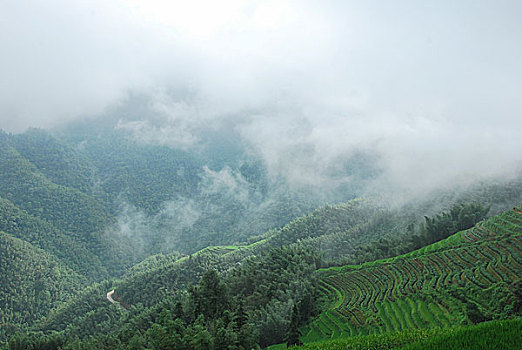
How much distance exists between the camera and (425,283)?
35875 mm

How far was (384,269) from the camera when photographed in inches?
1752

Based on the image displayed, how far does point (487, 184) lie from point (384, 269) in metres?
48.7

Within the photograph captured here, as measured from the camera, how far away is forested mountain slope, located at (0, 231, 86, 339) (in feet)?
367

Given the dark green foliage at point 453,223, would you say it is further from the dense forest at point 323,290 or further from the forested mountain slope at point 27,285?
the forested mountain slope at point 27,285

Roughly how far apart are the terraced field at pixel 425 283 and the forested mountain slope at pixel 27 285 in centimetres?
10693

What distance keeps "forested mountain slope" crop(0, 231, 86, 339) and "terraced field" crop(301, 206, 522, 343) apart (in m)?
107

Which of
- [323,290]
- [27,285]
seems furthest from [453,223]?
[27,285]

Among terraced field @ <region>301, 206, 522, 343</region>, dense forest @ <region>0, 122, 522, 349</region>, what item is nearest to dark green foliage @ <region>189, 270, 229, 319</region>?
dense forest @ <region>0, 122, 522, 349</region>

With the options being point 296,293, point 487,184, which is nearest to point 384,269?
point 296,293

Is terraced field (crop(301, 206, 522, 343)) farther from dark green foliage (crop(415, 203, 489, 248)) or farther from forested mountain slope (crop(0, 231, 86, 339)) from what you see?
forested mountain slope (crop(0, 231, 86, 339))

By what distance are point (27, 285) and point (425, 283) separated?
446 feet

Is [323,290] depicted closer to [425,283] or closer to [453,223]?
[425,283]

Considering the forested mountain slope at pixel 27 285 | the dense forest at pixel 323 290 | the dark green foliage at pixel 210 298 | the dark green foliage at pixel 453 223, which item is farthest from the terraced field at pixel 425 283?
the forested mountain slope at pixel 27 285

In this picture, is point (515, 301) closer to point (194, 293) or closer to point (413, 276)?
point (413, 276)
